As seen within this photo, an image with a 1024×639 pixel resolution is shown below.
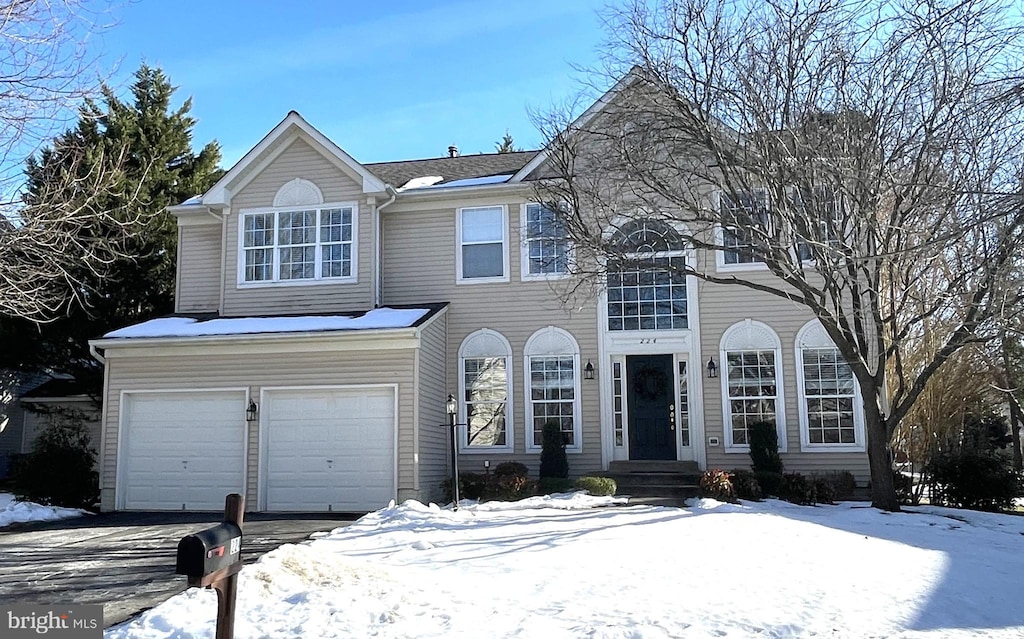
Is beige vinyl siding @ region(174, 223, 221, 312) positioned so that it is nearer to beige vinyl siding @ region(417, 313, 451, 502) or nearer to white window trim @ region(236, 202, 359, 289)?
white window trim @ region(236, 202, 359, 289)

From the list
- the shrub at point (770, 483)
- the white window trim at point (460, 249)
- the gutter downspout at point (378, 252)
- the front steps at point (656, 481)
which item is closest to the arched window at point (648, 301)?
the white window trim at point (460, 249)

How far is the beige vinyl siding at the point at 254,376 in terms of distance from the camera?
1342cm

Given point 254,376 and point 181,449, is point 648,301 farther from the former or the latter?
point 181,449

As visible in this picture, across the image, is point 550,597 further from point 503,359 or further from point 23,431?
point 23,431

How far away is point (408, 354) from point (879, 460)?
25.6ft

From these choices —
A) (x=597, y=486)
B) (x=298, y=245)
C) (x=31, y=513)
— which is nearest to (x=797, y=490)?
(x=597, y=486)

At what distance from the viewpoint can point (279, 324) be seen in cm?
1431

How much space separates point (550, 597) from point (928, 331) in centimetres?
1038

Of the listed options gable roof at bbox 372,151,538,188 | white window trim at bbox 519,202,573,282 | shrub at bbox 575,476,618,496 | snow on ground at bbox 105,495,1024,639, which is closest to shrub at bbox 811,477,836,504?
snow on ground at bbox 105,495,1024,639

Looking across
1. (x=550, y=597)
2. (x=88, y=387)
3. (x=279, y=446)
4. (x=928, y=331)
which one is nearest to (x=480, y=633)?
(x=550, y=597)

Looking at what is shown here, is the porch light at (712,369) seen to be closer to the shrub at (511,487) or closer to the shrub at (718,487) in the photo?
the shrub at (718,487)

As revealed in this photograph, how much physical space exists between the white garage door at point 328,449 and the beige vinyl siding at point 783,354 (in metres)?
6.03

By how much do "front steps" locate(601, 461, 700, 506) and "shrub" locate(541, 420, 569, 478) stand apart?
762mm

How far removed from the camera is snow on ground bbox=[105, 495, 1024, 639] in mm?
6078
